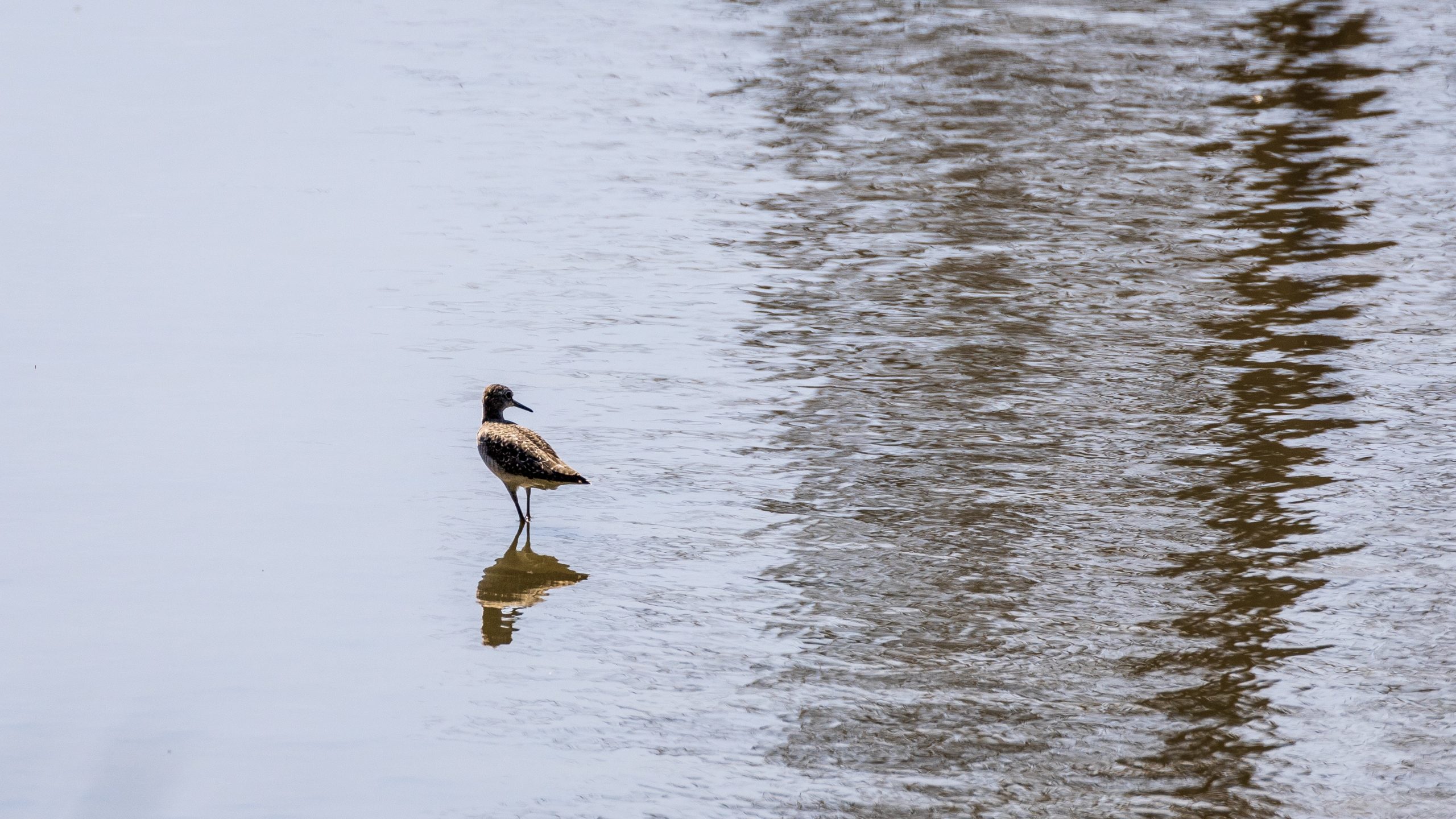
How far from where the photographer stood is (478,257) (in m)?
11.3

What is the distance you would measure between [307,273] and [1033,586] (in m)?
5.72

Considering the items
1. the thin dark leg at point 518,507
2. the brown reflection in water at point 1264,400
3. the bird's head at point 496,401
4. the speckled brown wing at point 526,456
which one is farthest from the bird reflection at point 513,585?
the brown reflection in water at point 1264,400

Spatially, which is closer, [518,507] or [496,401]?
[518,507]

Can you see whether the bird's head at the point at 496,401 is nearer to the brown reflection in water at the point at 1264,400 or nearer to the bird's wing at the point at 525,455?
the bird's wing at the point at 525,455

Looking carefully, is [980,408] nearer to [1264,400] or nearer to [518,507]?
[1264,400]

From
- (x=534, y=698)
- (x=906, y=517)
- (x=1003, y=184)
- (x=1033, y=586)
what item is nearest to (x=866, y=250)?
(x=1003, y=184)

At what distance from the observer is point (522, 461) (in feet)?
24.8

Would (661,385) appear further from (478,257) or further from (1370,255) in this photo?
(1370,255)

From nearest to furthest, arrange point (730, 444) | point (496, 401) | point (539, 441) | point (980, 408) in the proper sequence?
point (539, 441), point (496, 401), point (730, 444), point (980, 408)

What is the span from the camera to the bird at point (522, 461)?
24.7ft

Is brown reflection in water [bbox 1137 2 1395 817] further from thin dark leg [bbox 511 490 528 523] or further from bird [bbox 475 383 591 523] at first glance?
thin dark leg [bbox 511 490 528 523]

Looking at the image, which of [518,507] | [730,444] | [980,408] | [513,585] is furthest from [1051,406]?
[513,585]

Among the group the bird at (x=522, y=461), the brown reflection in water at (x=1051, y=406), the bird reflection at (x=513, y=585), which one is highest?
the bird at (x=522, y=461)

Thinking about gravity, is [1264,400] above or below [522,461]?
below
